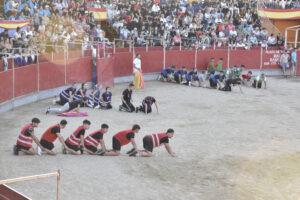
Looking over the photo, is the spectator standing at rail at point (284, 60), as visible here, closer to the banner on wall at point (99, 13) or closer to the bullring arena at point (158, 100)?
the bullring arena at point (158, 100)

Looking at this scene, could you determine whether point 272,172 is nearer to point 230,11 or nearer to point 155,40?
point 155,40

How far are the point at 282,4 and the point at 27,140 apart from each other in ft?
96.3

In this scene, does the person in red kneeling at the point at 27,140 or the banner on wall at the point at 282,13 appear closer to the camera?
the person in red kneeling at the point at 27,140

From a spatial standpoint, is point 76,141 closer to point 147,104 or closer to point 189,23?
point 147,104

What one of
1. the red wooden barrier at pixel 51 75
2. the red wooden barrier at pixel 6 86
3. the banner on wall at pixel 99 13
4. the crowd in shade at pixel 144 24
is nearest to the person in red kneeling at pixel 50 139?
the red wooden barrier at pixel 6 86

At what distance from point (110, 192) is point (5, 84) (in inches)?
364

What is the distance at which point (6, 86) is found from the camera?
57.0 feet

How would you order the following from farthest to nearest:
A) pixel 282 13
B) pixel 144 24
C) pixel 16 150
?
1. pixel 282 13
2. pixel 144 24
3. pixel 16 150

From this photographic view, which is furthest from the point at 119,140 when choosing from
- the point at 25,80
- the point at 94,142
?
the point at 25,80

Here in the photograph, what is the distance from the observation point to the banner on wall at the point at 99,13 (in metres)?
29.2

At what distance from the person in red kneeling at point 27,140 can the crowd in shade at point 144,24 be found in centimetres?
804

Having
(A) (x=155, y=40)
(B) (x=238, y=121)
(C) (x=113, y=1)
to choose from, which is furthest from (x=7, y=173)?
(C) (x=113, y=1)

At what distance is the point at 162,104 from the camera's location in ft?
65.5

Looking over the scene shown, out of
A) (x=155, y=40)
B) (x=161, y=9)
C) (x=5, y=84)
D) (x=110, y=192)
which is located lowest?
(x=110, y=192)
